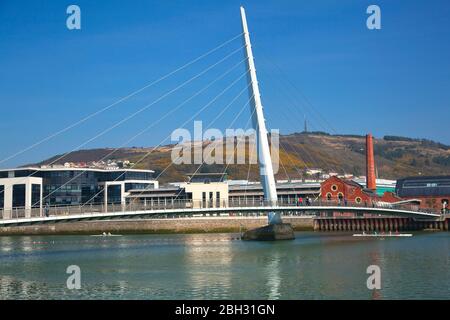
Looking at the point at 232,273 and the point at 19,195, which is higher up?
the point at 19,195

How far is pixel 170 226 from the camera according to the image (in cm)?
6538

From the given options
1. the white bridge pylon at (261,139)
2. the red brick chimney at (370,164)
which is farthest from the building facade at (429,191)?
the white bridge pylon at (261,139)

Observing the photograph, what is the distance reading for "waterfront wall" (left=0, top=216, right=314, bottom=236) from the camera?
213 feet

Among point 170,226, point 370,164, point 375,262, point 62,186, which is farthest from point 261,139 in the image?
point 62,186

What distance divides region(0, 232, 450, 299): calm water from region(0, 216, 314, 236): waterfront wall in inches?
1024

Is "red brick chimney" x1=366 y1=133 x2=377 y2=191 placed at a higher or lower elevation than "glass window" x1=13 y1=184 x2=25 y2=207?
higher

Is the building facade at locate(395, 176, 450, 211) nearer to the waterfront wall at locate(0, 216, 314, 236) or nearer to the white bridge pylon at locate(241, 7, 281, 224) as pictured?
the waterfront wall at locate(0, 216, 314, 236)

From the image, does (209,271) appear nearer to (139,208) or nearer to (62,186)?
(139,208)

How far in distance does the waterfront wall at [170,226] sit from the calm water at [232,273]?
2601 cm

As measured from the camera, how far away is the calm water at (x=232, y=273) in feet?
69.4

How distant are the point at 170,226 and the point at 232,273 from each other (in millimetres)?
39711

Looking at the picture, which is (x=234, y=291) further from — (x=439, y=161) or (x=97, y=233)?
(x=439, y=161)

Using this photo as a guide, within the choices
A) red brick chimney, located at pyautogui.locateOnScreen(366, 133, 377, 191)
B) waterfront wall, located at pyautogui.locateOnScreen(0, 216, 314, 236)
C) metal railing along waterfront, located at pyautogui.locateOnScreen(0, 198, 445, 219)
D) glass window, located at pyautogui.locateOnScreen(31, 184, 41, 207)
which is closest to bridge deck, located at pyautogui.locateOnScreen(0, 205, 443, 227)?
metal railing along waterfront, located at pyautogui.locateOnScreen(0, 198, 445, 219)
